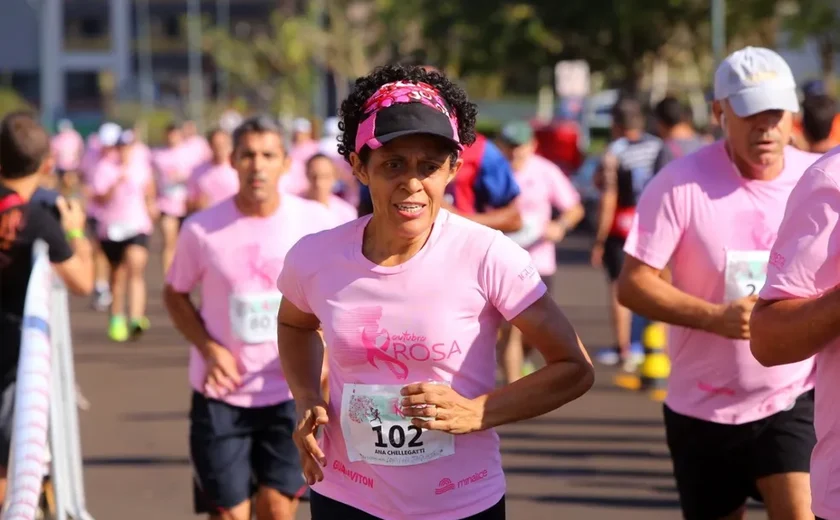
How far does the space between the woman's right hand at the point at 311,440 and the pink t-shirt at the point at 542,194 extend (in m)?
7.94

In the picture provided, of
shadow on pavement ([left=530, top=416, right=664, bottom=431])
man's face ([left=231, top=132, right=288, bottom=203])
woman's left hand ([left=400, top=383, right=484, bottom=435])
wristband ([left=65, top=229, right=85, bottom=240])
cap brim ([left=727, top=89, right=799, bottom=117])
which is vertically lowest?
shadow on pavement ([left=530, top=416, right=664, bottom=431])

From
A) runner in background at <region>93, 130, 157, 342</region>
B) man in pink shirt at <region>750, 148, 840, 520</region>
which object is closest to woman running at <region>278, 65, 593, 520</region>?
man in pink shirt at <region>750, 148, 840, 520</region>

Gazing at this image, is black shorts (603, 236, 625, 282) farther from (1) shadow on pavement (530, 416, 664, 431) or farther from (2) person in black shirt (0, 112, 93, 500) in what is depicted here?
(2) person in black shirt (0, 112, 93, 500)

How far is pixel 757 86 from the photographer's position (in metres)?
4.94

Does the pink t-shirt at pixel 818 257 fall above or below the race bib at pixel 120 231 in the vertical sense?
above

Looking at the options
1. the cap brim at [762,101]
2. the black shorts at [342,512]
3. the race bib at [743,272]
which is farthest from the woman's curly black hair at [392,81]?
the race bib at [743,272]

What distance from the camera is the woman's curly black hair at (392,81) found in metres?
3.88

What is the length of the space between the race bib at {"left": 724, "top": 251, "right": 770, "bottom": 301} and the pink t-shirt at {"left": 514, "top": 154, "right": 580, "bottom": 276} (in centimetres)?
667

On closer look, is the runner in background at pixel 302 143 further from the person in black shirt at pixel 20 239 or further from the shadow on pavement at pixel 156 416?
the person in black shirt at pixel 20 239

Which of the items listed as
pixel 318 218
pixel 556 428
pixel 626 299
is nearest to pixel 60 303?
pixel 318 218

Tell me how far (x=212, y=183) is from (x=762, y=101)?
33.9 ft

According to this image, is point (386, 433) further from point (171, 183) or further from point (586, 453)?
point (171, 183)

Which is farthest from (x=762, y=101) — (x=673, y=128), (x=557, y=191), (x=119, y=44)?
(x=119, y=44)

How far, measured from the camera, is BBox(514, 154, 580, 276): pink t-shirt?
11.8 m
